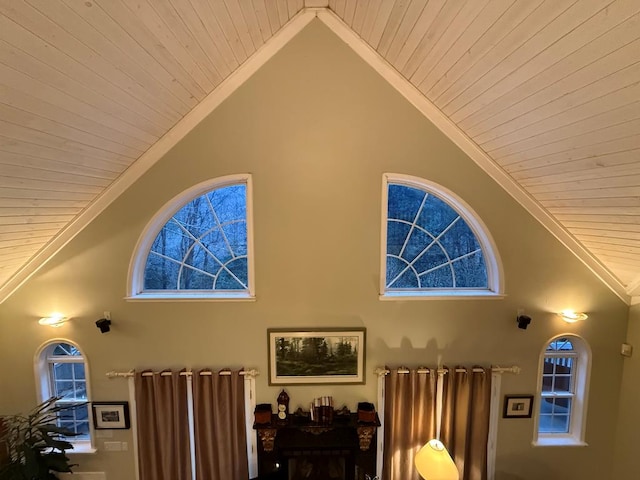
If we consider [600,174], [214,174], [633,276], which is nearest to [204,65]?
[214,174]

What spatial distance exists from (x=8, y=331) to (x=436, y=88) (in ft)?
15.2

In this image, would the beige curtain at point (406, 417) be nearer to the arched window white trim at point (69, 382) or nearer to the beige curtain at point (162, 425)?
the beige curtain at point (162, 425)

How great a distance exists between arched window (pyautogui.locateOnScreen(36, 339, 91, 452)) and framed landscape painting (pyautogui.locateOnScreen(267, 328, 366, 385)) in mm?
1980

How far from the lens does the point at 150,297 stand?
11.1 feet

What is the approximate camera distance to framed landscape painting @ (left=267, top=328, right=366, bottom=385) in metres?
3.45

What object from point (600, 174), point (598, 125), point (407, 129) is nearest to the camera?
point (598, 125)

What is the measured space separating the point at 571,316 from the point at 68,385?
17.3 ft

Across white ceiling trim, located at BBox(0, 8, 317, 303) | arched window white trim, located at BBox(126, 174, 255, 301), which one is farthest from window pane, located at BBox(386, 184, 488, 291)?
white ceiling trim, located at BBox(0, 8, 317, 303)

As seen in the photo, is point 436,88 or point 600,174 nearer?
point 600,174

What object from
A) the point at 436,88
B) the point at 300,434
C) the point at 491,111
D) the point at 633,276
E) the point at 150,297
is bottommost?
the point at 300,434

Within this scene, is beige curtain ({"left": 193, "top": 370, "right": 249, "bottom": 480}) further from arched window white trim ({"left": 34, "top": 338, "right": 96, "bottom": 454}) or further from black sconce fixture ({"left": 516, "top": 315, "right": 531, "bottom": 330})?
black sconce fixture ({"left": 516, "top": 315, "right": 531, "bottom": 330})

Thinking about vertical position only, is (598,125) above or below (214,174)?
above

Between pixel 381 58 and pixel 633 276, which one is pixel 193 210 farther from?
pixel 633 276

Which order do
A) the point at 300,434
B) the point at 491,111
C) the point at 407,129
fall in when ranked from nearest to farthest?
the point at 491,111 → the point at 407,129 → the point at 300,434
